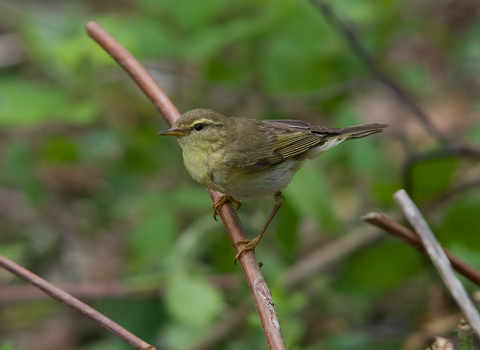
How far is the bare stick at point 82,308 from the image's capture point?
222 cm

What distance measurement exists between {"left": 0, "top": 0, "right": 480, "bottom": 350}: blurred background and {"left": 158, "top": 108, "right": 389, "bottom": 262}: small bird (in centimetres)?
26

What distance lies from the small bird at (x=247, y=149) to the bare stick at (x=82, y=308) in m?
1.22

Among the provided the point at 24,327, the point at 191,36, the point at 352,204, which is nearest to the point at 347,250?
the point at 352,204

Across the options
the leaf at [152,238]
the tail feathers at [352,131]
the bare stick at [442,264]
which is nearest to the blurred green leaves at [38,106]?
the leaf at [152,238]

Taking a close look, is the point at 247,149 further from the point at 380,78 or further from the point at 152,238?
the point at 380,78

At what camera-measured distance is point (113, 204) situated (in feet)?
19.5

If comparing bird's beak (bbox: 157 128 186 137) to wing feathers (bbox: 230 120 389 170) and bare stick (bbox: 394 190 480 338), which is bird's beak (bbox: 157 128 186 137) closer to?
wing feathers (bbox: 230 120 389 170)

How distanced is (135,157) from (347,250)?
85.2 inches

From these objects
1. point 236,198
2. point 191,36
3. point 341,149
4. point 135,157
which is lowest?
point 236,198

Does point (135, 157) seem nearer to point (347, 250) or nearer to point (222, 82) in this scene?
point (222, 82)

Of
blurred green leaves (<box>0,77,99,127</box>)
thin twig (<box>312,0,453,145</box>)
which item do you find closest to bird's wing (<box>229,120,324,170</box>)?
thin twig (<box>312,0,453,145</box>)

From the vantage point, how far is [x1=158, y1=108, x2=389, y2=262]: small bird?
11.8ft

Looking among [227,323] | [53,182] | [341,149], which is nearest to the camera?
[227,323]

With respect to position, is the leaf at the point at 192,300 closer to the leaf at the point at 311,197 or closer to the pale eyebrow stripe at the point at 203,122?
the leaf at the point at 311,197
